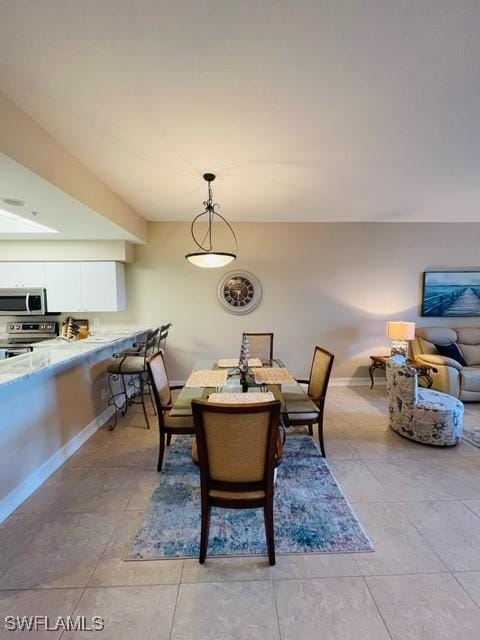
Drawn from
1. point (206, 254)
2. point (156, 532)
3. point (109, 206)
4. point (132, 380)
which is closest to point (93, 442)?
point (132, 380)

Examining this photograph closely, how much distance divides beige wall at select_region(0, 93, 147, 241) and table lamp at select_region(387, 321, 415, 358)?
3972 mm

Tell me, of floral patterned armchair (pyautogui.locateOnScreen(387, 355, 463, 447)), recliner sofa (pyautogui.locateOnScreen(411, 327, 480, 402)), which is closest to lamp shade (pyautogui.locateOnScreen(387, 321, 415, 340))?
recliner sofa (pyautogui.locateOnScreen(411, 327, 480, 402))

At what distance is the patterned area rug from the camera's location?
112 inches

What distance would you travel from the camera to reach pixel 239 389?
231 centimetres

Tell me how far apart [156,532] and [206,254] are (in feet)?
7.02

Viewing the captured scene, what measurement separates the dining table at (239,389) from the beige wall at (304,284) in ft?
5.65

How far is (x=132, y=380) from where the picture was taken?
392 centimetres

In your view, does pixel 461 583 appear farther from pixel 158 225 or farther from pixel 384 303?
pixel 158 225

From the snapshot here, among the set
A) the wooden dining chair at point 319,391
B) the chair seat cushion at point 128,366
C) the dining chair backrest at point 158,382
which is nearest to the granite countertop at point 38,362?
the chair seat cushion at point 128,366

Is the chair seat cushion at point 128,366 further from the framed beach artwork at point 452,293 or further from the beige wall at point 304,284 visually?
the framed beach artwork at point 452,293

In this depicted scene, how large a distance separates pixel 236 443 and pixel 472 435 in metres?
2.98

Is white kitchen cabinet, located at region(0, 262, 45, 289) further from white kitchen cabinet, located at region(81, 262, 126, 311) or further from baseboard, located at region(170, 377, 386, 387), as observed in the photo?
baseboard, located at region(170, 377, 386, 387)

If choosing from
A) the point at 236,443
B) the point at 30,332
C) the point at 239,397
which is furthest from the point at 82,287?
the point at 236,443

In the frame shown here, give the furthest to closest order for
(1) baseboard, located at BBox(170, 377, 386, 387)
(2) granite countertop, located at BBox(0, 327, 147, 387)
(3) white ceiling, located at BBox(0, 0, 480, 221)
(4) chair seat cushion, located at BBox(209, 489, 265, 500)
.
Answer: (1) baseboard, located at BBox(170, 377, 386, 387)
(2) granite countertop, located at BBox(0, 327, 147, 387)
(4) chair seat cushion, located at BBox(209, 489, 265, 500)
(3) white ceiling, located at BBox(0, 0, 480, 221)
